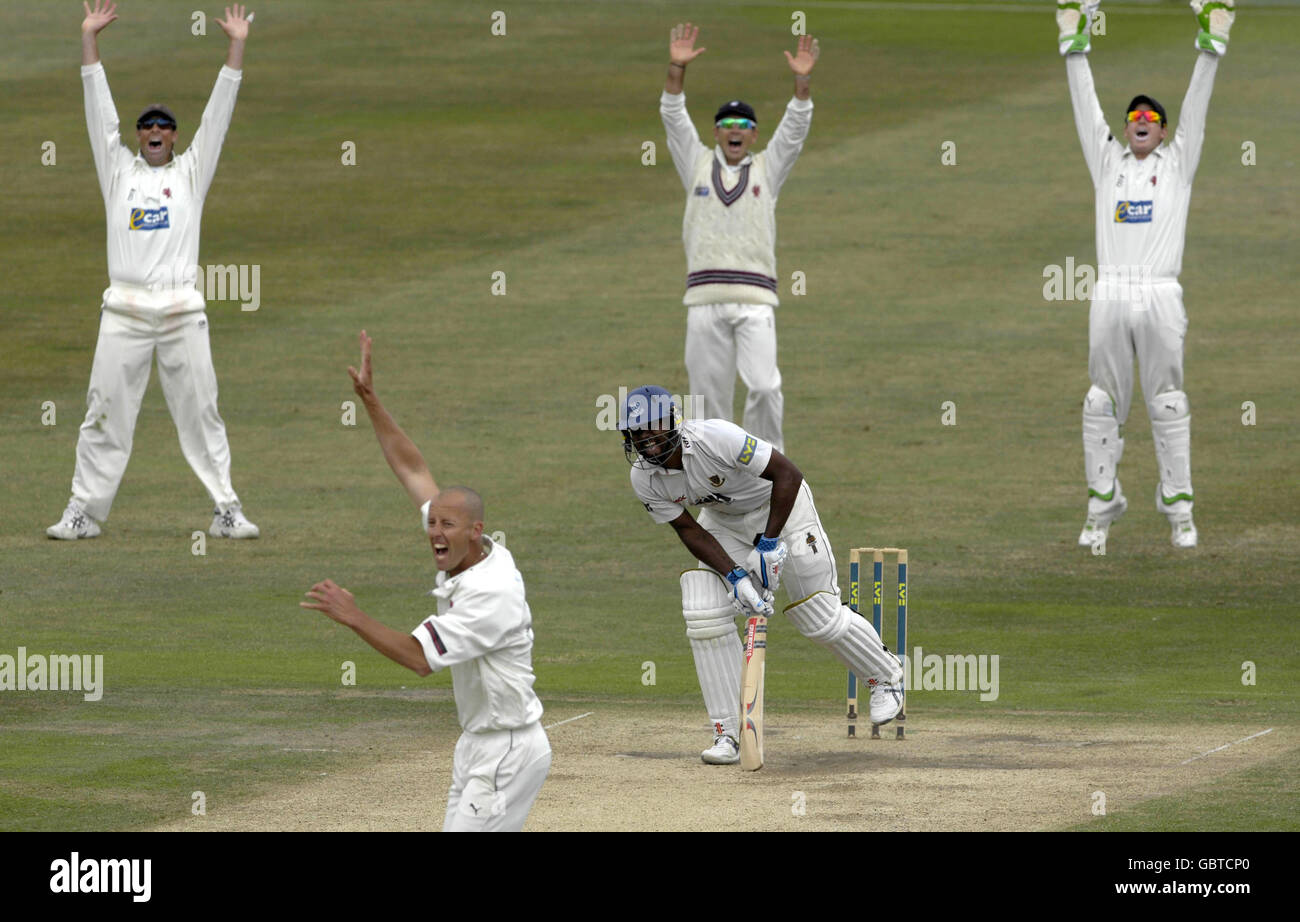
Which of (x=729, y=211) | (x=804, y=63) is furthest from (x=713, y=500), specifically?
(x=804, y=63)

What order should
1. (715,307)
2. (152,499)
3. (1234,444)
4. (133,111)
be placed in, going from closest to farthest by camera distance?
(715,307) → (152,499) → (1234,444) → (133,111)

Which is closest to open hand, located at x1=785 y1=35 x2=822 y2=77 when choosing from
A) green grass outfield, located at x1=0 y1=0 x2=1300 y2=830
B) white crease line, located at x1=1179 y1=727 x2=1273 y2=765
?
green grass outfield, located at x1=0 y1=0 x2=1300 y2=830

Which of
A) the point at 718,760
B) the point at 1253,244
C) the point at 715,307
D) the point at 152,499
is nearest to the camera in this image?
the point at 718,760

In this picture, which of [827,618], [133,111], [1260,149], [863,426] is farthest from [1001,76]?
[827,618]

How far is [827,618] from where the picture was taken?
10.2 metres

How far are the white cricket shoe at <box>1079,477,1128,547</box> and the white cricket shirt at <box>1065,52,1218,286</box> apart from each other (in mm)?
1465

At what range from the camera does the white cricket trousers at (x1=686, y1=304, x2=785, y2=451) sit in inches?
609

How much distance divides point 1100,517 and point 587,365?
7125mm

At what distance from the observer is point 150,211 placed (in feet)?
49.6

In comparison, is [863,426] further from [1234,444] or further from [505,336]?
[505,336]

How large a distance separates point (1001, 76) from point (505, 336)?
15.5 metres

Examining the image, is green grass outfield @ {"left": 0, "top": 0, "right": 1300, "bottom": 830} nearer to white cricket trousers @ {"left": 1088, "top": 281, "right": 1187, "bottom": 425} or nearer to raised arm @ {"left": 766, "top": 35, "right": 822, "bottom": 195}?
white cricket trousers @ {"left": 1088, "top": 281, "right": 1187, "bottom": 425}

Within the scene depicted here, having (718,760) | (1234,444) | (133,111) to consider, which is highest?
(133,111)

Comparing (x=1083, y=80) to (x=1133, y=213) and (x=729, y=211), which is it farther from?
(x=729, y=211)
